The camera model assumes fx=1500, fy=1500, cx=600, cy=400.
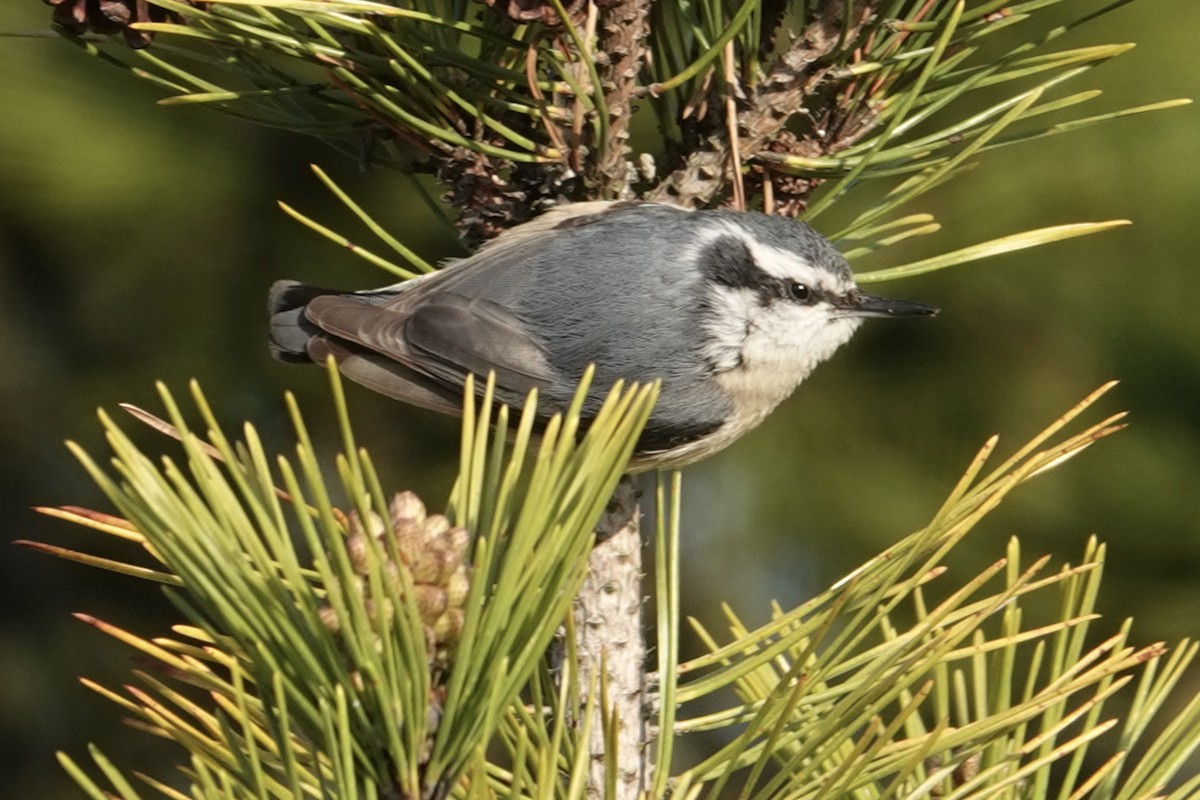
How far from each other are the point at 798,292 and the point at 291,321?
24.7 inches

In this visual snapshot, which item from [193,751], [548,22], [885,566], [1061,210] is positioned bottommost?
[193,751]

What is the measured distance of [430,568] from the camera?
98 cm

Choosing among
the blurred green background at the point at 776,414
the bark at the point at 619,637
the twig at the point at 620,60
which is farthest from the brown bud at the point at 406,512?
the blurred green background at the point at 776,414

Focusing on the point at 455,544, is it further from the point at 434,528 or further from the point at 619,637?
the point at 619,637

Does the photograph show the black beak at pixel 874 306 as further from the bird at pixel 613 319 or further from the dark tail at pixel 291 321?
the dark tail at pixel 291 321

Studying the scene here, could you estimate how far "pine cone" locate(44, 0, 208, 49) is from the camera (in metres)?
1.33

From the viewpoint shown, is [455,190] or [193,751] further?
[455,190]

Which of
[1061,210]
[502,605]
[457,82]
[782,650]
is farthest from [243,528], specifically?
[1061,210]

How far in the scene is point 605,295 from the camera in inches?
70.7

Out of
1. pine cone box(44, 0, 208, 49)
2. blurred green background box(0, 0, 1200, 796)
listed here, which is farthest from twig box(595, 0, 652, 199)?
blurred green background box(0, 0, 1200, 796)

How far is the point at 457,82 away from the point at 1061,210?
0.94 metres

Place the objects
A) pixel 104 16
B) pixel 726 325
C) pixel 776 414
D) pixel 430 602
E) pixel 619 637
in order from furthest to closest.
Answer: pixel 776 414
pixel 726 325
pixel 619 637
pixel 104 16
pixel 430 602

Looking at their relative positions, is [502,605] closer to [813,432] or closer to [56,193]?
[813,432]

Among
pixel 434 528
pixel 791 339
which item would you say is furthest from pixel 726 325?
pixel 434 528
